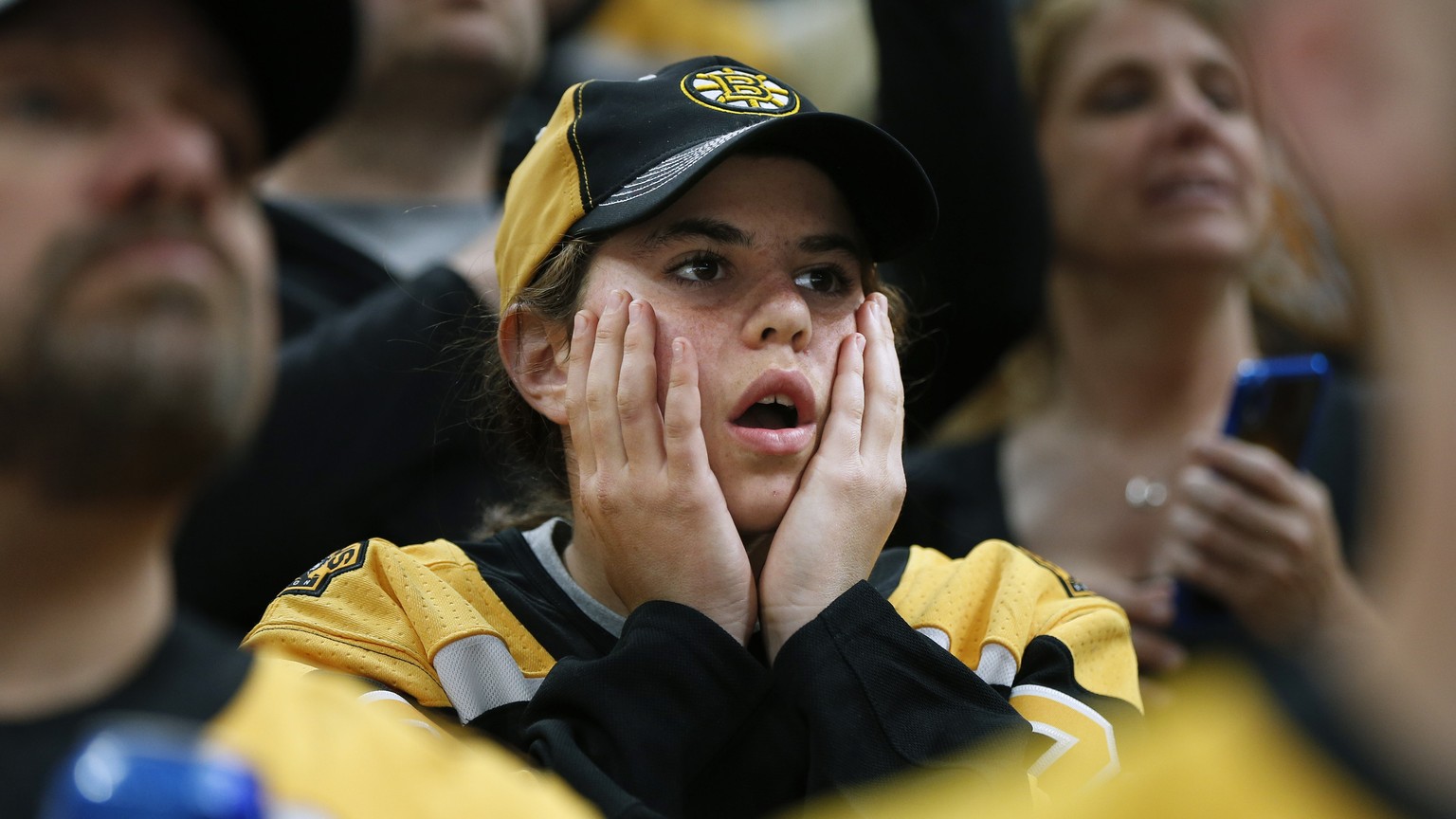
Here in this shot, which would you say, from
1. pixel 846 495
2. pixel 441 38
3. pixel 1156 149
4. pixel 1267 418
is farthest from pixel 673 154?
pixel 1156 149

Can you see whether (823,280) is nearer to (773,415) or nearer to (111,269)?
(773,415)

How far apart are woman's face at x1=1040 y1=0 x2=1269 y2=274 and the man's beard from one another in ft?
7.00

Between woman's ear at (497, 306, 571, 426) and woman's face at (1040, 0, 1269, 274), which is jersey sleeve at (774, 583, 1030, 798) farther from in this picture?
woman's face at (1040, 0, 1269, 274)

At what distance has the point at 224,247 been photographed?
128 centimetres

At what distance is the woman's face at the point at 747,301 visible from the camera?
198cm

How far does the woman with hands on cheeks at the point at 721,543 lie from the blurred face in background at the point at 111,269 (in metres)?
0.65

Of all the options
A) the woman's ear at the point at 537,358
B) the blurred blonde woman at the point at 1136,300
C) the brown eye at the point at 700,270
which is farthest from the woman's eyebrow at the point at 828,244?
the blurred blonde woman at the point at 1136,300

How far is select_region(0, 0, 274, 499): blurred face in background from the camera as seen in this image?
1.19 m

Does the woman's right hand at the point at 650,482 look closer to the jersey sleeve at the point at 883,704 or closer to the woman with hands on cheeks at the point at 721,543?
the woman with hands on cheeks at the point at 721,543

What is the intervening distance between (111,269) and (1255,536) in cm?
191

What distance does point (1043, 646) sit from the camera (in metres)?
2.06

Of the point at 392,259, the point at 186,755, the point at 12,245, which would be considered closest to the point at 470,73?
the point at 392,259

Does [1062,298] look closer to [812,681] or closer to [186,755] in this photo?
[812,681]

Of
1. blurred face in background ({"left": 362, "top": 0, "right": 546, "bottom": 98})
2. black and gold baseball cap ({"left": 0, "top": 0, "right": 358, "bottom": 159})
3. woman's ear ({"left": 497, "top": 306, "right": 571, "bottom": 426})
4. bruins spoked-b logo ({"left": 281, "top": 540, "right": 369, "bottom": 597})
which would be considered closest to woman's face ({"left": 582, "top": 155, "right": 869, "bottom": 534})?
woman's ear ({"left": 497, "top": 306, "right": 571, "bottom": 426})
